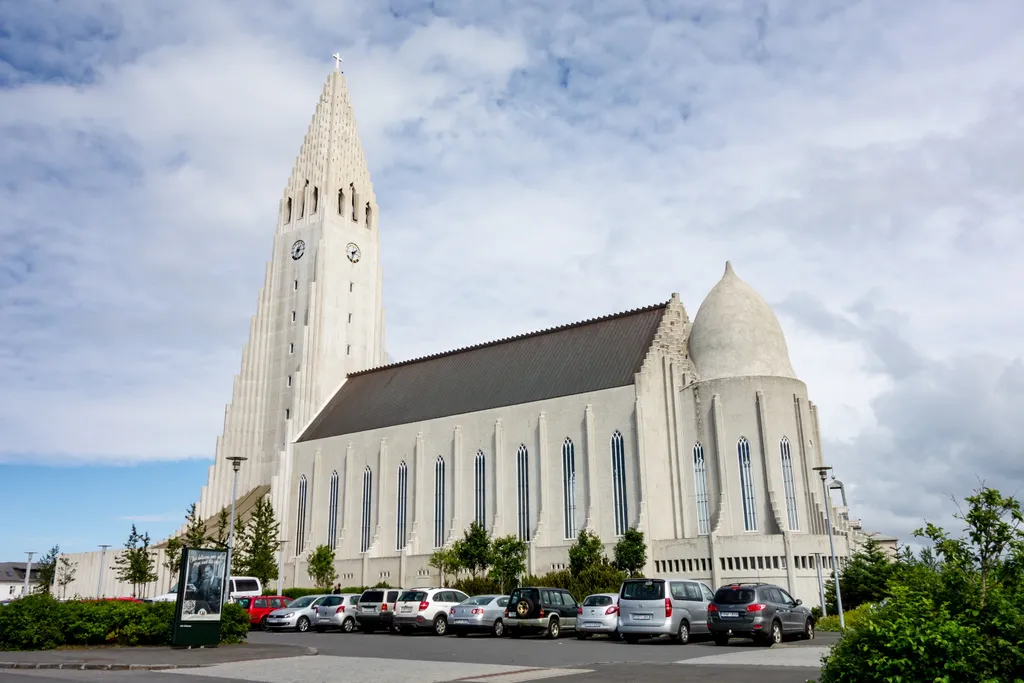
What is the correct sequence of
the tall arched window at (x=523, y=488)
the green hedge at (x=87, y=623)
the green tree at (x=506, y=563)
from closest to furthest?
the green hedge at (x=87, y=623)
the green tree at (x=506, y=563)
the tall arched window at (x=523, y=488)

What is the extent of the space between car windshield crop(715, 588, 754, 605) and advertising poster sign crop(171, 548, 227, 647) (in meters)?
13.4

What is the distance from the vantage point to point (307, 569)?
5784 cm

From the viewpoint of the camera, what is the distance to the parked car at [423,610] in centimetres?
2994

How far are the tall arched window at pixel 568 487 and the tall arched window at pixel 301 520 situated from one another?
2241 centimetres

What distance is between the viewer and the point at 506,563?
44.5 meters

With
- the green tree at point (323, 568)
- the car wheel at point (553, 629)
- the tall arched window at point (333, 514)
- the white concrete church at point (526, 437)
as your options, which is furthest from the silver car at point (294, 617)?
the tall arched window at point (333, 514)

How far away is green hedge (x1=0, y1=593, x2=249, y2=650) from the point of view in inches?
803

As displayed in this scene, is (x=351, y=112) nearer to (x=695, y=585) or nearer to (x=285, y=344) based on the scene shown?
(x=285, y=344)

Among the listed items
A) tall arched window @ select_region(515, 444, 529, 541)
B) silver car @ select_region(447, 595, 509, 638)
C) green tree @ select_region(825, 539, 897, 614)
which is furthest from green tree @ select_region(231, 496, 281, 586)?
green tree @ select_region(825, 539, 897, 614)

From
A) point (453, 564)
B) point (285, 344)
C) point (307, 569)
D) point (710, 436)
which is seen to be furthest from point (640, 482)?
point (285, 344)

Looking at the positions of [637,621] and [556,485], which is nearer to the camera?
[637,621]

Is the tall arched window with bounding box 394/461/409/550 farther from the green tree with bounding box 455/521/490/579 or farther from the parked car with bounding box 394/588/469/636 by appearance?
the parked car with bounding box 394/588/469/636

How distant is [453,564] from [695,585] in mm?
23367

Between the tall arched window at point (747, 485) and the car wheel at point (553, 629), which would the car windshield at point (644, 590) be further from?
the tall arched window at point (747, 485)
